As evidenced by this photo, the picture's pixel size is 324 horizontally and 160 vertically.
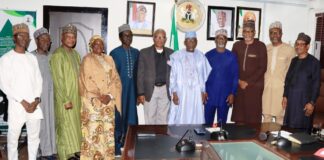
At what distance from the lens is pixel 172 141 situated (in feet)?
6.74

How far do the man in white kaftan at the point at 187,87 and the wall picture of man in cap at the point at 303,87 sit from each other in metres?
1.04

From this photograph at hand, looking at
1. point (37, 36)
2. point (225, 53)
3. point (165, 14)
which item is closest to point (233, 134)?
point (225, 53)

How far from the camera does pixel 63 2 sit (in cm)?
446

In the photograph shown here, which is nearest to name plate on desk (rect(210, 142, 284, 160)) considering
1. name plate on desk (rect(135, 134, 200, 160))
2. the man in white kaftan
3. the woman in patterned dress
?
name plate on desk (rect(135, 134, 200, 160))

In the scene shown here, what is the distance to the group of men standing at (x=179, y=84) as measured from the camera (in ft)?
11.1

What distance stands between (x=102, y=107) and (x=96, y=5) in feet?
6.17

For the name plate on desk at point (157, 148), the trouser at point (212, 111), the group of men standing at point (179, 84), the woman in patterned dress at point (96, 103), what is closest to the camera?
the name plate on desk at point (157, 148)

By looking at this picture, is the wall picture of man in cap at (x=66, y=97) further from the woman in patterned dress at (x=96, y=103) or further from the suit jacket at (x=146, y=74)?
the suit jacket at (x=146, y=74)

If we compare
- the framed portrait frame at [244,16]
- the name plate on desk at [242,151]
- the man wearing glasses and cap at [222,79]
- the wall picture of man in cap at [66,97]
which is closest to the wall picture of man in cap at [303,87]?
the man wearing glasses and cap at [222,79]

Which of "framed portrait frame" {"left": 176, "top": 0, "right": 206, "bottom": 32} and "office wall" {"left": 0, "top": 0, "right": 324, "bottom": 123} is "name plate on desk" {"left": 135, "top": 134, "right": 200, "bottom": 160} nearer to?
"office wall" {"left": 0, "top": 0, "right": 324, "bottom": 123}

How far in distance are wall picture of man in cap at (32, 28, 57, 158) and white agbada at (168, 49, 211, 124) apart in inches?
54.9

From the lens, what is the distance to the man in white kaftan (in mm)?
3754

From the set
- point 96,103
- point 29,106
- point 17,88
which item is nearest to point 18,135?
point 29,106

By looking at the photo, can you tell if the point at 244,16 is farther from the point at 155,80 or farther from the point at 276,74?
the point at 155,80
